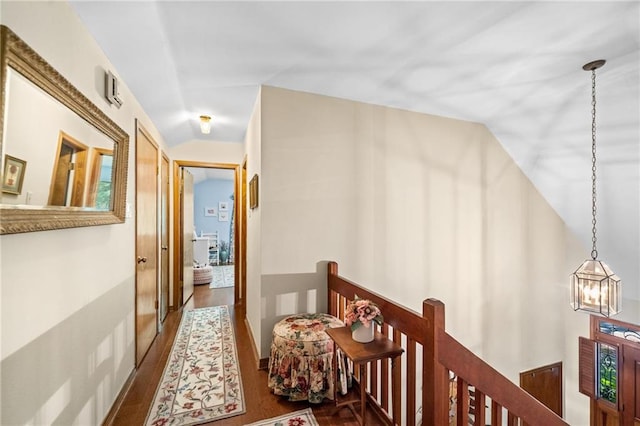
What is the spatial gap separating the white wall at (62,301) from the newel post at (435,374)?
5.26 ft

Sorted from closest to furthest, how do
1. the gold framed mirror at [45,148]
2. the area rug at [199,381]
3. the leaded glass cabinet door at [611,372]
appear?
the gold framed mirror at [45,148] < the area rug at [199,381] < the leaded glass cabinet door at [611,372]

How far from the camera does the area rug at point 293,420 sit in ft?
5.69

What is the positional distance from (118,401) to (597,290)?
382 centimetres

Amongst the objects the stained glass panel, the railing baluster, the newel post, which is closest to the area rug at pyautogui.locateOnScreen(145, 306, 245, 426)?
the railing baluster

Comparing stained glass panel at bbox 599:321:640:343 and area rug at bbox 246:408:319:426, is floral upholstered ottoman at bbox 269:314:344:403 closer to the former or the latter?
area rug at bbox 246:408:319:426

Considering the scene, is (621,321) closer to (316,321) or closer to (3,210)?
(316,321)

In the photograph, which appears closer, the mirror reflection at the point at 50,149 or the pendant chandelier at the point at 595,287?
the mirror reflection at the point at 50,149

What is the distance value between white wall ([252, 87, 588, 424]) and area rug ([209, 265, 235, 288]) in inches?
137

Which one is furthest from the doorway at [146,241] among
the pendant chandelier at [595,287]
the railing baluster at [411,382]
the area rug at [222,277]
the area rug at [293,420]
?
the pendant chandelier at [595,287]

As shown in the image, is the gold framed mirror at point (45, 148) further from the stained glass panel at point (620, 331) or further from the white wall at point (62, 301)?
the stained glass panel at point (620, 331)

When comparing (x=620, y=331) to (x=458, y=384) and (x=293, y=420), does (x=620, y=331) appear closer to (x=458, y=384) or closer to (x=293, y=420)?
(x=458, y=384)

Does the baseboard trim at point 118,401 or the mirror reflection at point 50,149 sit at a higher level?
the mirror reflection at point 50,149

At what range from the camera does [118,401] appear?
1.91m

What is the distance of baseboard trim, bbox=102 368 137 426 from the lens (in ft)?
5.68
